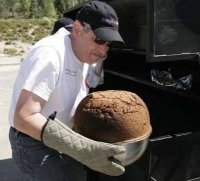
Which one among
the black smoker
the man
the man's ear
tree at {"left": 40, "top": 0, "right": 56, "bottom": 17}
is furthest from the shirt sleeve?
tree at {"left": 40, "top": 0, "right": 56, "bottom": 17}

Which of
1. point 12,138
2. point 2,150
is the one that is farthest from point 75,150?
point 2,150

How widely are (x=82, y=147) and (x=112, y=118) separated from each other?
0.26 metres

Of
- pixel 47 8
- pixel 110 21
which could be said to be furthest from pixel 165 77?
pixel 47 8

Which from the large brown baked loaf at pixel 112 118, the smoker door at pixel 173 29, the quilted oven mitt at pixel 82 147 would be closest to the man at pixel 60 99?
the quilted oven mitt at pixel 82 147

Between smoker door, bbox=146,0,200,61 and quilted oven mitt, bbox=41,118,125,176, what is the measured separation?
0.63 meters

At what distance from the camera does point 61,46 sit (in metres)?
2.44

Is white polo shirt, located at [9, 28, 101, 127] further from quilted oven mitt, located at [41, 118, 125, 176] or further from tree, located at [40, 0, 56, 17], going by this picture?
tree, located at [40, 0, 56, 17]

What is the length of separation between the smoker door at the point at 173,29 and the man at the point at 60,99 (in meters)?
0.22

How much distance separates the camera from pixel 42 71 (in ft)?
7.52

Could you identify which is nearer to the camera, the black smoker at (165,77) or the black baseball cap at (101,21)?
the black baseball cap at (101,21)

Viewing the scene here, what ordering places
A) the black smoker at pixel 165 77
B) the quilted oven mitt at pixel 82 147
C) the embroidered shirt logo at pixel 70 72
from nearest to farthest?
the quilted oven mitt at pixel 82 147 → the embroidered shirt logo at pixel 70 72 → the black smoker at pixel 165 77

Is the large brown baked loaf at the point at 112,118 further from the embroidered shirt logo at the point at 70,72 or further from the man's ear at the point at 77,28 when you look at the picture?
the man's ear at the point at 77,28

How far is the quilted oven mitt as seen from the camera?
2197 millimetres

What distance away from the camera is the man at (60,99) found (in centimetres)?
222
